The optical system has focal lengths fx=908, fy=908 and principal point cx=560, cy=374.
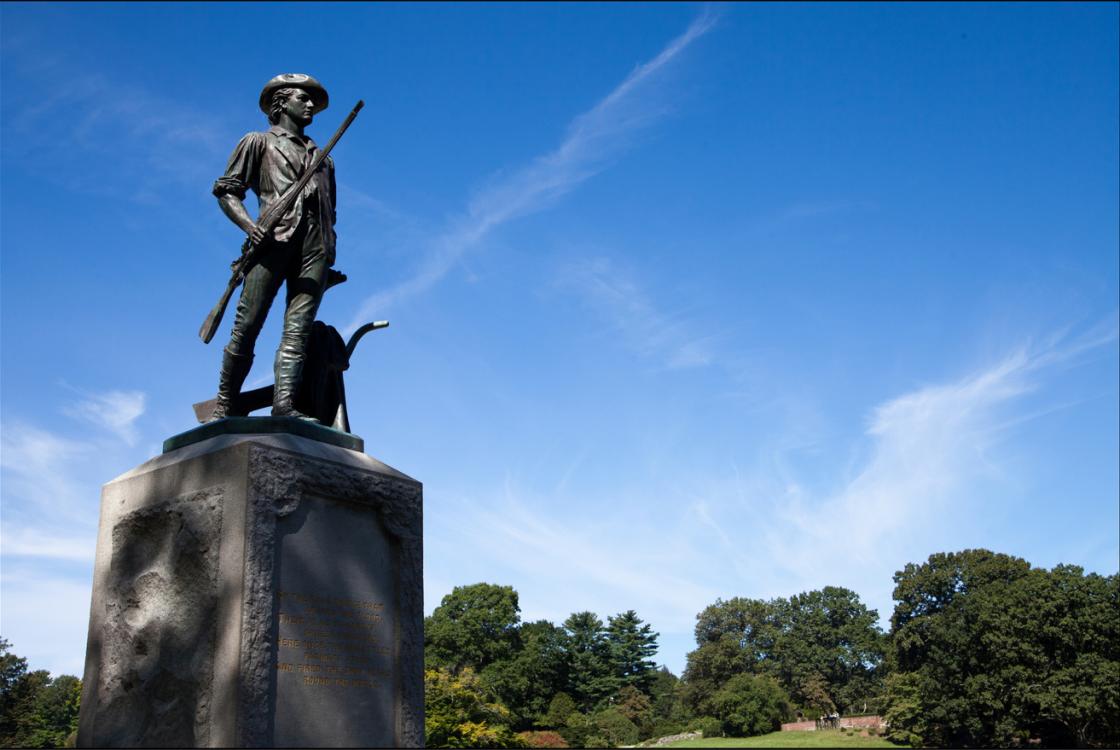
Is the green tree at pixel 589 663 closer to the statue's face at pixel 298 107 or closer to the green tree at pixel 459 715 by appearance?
the green tree at pixel 459 715

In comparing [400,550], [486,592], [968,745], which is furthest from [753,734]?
[400,550]

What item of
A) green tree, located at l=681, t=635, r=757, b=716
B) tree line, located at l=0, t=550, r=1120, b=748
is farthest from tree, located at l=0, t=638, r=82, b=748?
green tree, located at l=681, t=635, r=757, b=716

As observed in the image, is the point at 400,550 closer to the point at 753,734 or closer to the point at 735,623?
the point at 753,734

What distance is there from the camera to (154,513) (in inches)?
244

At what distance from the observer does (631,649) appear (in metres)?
83.8

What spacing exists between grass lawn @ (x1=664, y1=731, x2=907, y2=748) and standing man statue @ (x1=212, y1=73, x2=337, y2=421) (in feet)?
169

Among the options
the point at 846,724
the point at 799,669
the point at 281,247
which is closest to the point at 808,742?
the point at 846,724

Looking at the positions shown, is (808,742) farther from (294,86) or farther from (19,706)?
(294,86)

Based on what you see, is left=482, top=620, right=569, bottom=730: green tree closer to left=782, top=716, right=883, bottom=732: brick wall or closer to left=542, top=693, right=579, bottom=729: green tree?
left=542, top=693, right=579, bottom=729: green tree

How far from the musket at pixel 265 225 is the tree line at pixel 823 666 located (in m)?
39.8

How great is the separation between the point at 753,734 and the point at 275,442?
7319cm

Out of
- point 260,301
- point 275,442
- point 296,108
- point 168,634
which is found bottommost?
point 168,634

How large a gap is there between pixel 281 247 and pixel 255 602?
272 cm

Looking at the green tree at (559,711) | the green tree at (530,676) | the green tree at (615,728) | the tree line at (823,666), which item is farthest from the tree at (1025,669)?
the green tree at (530,676)
